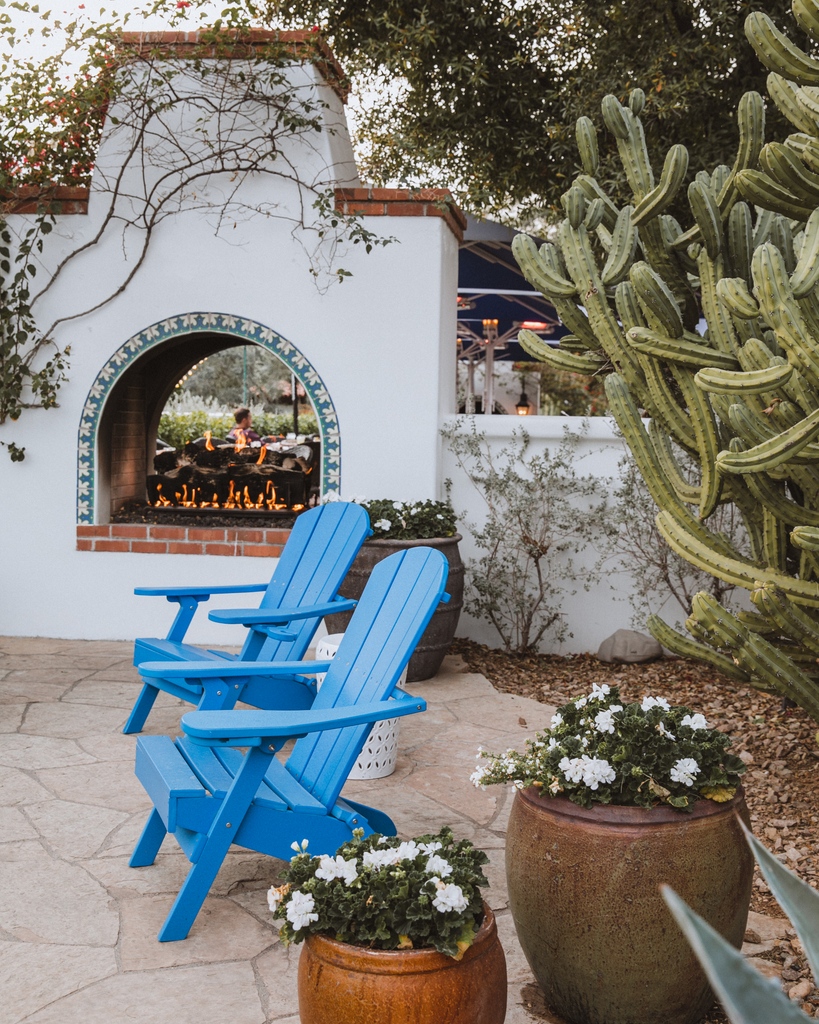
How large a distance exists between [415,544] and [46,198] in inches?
134

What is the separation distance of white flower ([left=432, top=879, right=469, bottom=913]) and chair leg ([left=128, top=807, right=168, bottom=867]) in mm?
1640

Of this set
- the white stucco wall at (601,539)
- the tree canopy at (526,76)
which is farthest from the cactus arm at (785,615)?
the tree canopy at (526,76)

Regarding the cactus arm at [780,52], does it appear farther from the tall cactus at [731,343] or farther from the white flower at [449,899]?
the white flower at [449,899]

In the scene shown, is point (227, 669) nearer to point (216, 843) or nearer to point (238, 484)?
point (216, 843)

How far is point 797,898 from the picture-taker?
1.18 m

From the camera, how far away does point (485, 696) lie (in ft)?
19.2

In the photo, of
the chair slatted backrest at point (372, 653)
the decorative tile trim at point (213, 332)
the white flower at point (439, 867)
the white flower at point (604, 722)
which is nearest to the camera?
the white flower at point (439, 867)

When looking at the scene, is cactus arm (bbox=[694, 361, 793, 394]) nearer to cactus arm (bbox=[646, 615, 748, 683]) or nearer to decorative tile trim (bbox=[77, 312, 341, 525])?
cactus arm (bbox=[646, 615, 748, 683])

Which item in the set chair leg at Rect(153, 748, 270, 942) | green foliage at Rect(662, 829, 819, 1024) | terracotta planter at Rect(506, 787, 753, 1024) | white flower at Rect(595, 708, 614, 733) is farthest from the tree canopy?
green foliage at Rect(662, 829, 819, 1024)

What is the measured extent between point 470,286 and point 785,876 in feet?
33.4

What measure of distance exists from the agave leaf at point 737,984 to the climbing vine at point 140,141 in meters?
5.99

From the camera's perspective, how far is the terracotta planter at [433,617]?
6.07 m

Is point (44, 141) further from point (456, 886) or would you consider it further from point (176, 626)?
point (456, 886)

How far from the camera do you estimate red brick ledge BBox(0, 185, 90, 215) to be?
6812 mm
